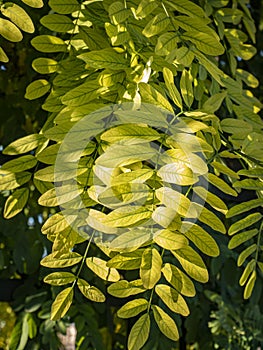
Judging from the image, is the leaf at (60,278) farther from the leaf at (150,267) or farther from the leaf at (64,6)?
the leaf at (64,6)

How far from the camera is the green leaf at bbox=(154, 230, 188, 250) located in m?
0.55

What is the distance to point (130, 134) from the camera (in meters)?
0.57

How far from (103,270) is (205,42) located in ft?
0.79

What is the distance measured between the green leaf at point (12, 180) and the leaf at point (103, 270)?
0.49 ft

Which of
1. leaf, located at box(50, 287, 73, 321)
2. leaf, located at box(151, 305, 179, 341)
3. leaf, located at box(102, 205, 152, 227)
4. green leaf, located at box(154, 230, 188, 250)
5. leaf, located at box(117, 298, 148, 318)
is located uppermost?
leaf, located at box(102, 205, 152, 227)

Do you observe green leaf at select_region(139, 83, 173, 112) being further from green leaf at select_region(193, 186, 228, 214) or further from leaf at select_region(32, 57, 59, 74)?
leaf at select_region(32, 57, 59, 74)

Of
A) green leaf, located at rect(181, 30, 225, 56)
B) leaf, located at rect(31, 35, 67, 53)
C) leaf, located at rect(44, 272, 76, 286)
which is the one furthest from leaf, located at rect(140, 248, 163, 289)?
leaf, located at rect(31, 35, 67, 53)

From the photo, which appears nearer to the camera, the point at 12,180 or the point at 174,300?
the point at 174,300

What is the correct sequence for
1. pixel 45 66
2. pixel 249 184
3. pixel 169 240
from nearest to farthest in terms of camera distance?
pixel 169 240, pixel 249 184, pixel 45 66

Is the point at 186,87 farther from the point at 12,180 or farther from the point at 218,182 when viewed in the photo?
the point at 12,180

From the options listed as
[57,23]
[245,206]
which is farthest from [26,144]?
[245,206]

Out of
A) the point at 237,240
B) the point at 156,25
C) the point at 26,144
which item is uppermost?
the point at 156,25

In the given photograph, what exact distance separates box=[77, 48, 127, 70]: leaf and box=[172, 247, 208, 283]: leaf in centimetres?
20

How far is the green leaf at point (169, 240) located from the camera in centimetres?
55
